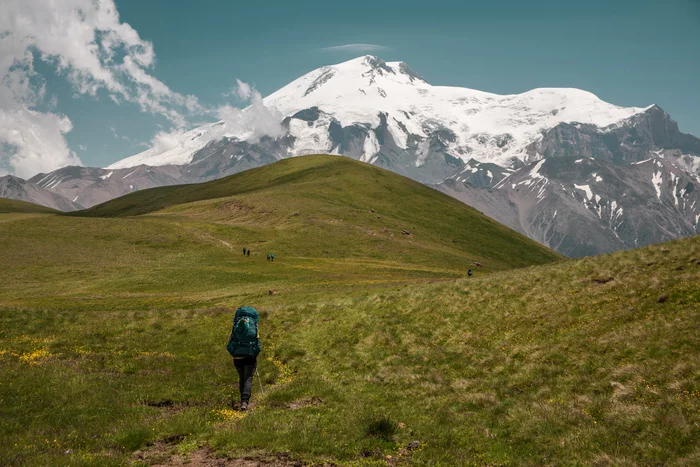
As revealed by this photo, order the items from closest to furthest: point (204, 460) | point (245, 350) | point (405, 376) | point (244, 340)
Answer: point (204, 460) → point (245, 350) → point (244, 340) → point (405, 376)

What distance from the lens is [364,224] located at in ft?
447

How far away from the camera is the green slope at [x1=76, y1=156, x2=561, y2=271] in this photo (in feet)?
370

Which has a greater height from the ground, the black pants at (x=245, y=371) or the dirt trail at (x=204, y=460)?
the black pants at (x=245, y=371)

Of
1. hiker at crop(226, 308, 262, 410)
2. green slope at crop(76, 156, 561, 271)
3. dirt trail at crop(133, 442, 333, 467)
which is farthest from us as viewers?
green slope at crop(76, 156, 561, 271)

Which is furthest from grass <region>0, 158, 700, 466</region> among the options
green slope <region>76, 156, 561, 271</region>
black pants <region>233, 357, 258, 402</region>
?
green slope <region>76, 156, 561, 271</region>

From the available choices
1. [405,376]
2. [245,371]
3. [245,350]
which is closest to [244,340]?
[245,350]

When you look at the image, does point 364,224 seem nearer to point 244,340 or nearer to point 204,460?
point 244,340

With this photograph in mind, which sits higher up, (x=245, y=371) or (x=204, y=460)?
(x=245, y=371)

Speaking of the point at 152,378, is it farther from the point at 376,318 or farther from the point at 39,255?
the point at 39,255

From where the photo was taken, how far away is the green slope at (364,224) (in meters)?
113

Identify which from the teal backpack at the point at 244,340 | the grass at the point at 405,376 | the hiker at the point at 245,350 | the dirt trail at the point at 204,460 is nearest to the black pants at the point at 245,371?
the hiker at the point at 245,350

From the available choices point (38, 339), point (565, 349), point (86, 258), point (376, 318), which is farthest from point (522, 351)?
point (86, 258)

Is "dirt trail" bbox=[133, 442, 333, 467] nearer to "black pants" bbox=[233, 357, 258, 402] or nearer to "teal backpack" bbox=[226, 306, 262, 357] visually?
"black pants" bbox=[233, 357, 258, 402]

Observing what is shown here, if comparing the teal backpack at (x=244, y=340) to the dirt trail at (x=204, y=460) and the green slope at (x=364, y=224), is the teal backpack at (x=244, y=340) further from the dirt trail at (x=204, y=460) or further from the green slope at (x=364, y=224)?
the green slope at (x=364, y=224)
